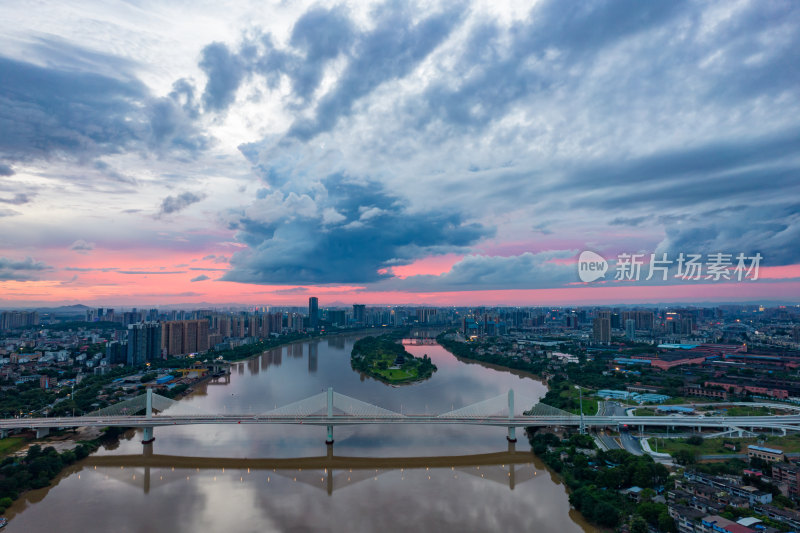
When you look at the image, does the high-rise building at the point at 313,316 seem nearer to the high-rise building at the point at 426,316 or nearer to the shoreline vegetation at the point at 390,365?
the high-rise building at the point at 426,316

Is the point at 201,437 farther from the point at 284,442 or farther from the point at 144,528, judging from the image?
the point at 144,528

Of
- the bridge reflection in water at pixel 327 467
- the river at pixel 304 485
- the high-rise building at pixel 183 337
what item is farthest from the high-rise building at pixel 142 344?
the bridge reflection in water at pixel 327 467

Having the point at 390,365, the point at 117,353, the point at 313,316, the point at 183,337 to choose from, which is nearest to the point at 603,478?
the point at 390,365

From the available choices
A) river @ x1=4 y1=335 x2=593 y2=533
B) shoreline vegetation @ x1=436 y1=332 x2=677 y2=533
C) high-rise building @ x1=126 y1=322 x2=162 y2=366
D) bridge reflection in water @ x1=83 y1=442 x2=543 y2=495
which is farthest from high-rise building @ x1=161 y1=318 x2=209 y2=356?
shoreline vegetation @ x1=436 y1=332 x2=677 y2=533

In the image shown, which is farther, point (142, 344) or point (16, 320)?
point (16, 320)

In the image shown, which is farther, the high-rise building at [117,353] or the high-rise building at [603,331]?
the high-rise building at [603,331]

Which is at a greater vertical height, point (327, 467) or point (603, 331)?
point (603, 331)

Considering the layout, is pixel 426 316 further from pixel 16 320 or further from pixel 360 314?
pixel 16 320
